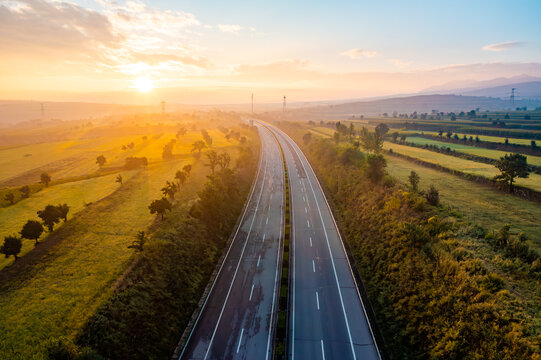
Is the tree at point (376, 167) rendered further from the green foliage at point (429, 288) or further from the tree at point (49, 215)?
the tree at point (49, 215)

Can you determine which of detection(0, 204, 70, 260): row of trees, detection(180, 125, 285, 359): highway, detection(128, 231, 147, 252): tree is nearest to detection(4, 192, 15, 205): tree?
detection(0, 204, 70, 260): row of trees

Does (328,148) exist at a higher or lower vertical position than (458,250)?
higher

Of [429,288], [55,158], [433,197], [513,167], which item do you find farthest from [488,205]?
[55,158]

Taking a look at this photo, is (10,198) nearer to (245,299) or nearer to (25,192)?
(25,192)

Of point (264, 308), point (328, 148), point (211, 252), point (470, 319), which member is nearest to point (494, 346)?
point (470, 319)

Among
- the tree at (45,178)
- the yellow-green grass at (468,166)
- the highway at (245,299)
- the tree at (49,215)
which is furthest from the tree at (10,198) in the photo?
the yellow-green grass at (468,166)

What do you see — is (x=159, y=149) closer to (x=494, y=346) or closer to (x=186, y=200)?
(x=186, y=200)
